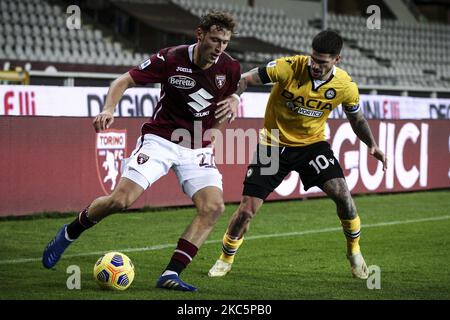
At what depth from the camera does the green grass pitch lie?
291 inches

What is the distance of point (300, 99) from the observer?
8.33 metres

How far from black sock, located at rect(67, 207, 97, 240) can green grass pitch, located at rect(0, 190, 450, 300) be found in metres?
0.41

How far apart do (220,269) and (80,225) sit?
142 cm

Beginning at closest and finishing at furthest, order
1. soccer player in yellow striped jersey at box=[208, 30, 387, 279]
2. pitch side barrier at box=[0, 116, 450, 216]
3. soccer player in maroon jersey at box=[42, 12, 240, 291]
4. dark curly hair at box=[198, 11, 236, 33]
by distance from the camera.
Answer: dark curly hair at box=[198, 11, 236, 33] → soccer player in maroon jersey at box=[42, 12, 240, 291] → soccer player in yellow striped jersey at box=[208, 30, 387, 279] → pitch side barrier at box=[0, 116, 450, 216]

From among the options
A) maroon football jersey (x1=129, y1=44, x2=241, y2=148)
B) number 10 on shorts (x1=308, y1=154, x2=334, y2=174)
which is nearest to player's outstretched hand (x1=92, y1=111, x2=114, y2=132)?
maroon football jersey (x1=129, y1=44, x2=241, y2=148)

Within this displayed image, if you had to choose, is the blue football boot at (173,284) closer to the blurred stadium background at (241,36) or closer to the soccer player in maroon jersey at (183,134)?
the soccer player in maroon jersey at (183,134)

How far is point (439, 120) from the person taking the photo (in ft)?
59.6

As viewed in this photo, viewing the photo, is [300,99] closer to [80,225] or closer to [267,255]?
[267,255]

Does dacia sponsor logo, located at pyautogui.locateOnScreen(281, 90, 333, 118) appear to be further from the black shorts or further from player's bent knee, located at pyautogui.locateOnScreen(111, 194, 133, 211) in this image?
player's bent knee, located at pyautogui.locateOnScreen(111, 194, 133, 211)

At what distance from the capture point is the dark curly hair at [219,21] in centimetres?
722

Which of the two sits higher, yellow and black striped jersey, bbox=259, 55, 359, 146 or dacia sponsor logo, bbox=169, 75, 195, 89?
dacia sponsor logo, bbox=169, 75, 195, 89

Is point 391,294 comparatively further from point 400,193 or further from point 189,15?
point 189,15

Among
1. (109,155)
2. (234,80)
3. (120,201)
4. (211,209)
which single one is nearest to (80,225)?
(120,201)

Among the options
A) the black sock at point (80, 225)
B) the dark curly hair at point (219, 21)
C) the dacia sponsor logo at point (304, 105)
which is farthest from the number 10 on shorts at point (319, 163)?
the black sock at point (80, 225)
